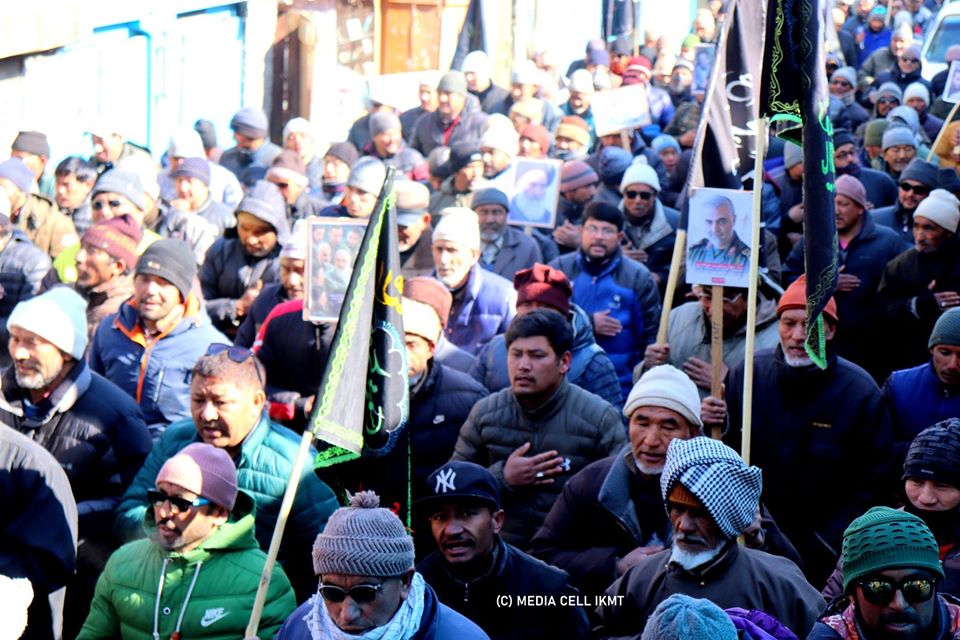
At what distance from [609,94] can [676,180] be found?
1024mm

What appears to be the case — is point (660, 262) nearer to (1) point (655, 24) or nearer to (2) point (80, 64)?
(2) point (80, 64)

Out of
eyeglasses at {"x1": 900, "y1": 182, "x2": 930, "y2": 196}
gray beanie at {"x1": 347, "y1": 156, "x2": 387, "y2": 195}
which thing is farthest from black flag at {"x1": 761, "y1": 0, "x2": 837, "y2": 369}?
eyeglasses at {"x1": 900, "y1": 182, "x2": 930, "y2": 196}

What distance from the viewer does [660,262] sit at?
39.0 feet

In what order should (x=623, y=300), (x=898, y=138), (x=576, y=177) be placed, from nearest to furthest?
(x=623, y=300)
(x=576, y=177)
(x=898, y=138)

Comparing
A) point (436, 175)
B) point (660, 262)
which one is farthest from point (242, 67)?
point (660, 262)

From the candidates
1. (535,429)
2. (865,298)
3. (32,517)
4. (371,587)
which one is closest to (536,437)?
(535,429)

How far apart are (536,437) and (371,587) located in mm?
2384

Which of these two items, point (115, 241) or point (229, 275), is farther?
point (229, 275)

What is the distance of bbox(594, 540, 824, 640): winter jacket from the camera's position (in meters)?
5.17

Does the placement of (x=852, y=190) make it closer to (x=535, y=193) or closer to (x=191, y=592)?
(x=535, y=193)

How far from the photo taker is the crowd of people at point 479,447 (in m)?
5.16

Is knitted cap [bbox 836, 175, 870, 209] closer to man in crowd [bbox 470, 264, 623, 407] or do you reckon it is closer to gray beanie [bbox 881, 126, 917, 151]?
man in crowd [bbox 470, 264, 623, 407]

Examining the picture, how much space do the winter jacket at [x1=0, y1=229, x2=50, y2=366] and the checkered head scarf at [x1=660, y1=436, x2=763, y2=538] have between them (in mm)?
5800

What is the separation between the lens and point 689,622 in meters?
3.99
